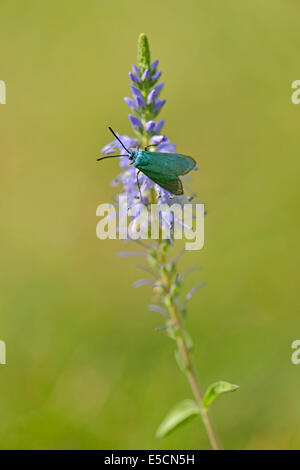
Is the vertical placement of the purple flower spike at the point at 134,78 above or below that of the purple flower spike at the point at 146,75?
above

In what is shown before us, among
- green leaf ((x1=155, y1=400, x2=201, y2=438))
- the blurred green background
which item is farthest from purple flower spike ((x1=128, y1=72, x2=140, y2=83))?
the blurred green background

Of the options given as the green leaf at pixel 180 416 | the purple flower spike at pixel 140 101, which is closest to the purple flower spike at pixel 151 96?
the purple flower spike at pixel 140 101

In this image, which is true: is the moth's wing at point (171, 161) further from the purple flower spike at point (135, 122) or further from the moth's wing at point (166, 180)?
the purple flower spike at point (135, 122)

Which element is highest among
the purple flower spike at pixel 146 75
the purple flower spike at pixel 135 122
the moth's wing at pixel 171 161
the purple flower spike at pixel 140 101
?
the purple flower spike at pixel 146 75

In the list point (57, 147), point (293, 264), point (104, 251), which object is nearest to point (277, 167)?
point (293, 264)

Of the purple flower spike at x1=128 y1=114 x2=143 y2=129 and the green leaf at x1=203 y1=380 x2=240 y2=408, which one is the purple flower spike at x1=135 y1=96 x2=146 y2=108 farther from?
the green leaf at x1=203 y1=380 x2=240 y2=408

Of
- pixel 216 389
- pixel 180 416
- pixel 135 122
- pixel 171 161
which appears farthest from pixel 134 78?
pixel 180 416

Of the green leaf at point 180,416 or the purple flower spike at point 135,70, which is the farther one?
the green leaf at point 180,416

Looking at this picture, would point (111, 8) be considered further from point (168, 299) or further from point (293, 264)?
point (168, 299)
